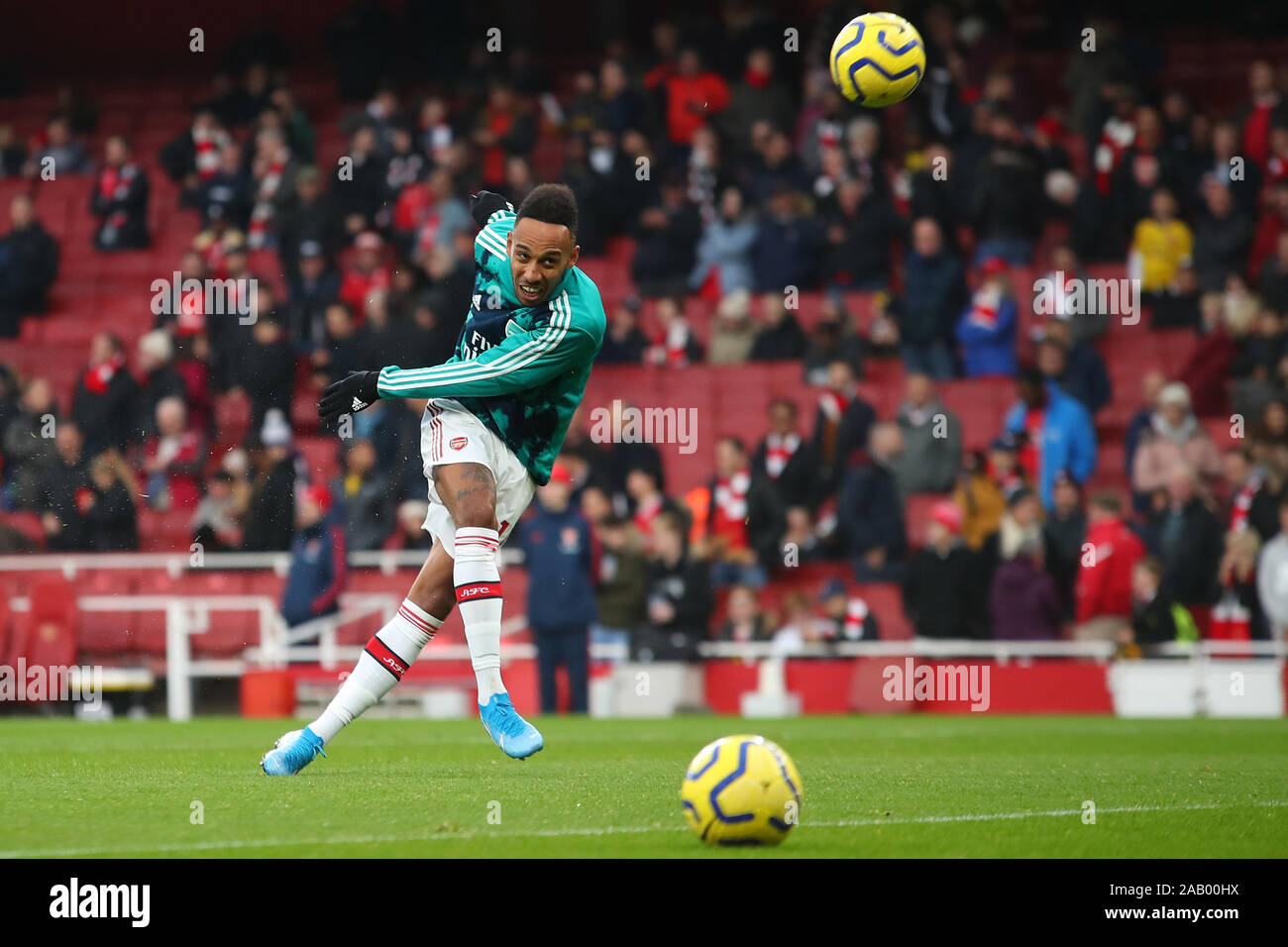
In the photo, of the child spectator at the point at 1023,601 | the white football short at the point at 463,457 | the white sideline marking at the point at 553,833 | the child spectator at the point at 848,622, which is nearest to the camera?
the white sideline marking at the point at 553,833

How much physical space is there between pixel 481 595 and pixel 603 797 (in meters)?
1.08

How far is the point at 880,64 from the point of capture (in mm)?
9781

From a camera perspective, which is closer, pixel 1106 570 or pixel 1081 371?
pixel 1106 570

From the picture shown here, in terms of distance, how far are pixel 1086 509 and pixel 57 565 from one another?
8392 mm

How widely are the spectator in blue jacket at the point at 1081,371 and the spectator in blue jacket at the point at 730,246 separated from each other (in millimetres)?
2998

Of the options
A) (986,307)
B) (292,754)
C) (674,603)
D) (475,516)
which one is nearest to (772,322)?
(986,307)

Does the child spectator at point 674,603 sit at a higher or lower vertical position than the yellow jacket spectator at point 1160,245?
A: lower

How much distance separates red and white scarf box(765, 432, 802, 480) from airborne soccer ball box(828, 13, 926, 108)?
22.3 feet

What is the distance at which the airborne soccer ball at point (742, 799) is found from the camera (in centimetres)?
595

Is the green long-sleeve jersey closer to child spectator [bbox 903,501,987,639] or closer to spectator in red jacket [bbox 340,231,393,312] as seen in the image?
child spectator [bbox 903,501,987,639]

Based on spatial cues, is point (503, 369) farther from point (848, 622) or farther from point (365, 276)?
point (365, 276)

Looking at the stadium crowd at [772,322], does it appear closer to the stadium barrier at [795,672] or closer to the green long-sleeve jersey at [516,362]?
the stadium barrier at [795,672]

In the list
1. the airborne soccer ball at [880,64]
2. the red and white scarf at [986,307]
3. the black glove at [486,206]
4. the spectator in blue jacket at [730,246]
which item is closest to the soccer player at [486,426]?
the black glove at [486,206]
